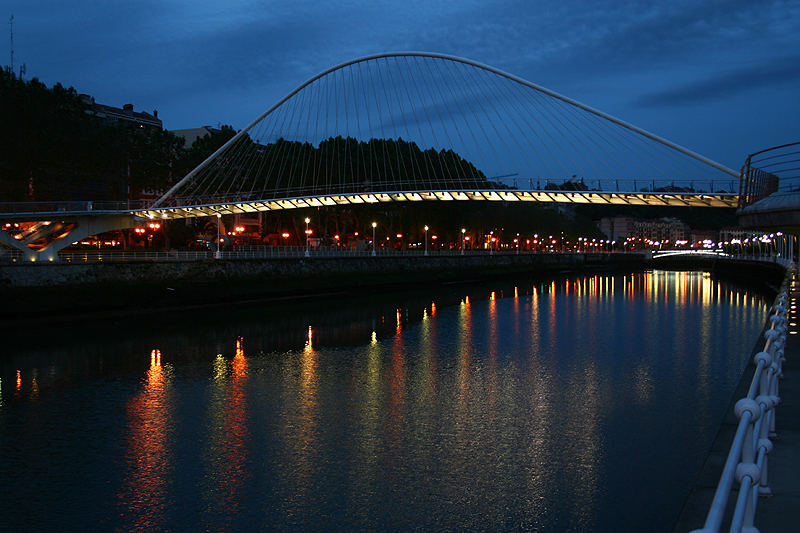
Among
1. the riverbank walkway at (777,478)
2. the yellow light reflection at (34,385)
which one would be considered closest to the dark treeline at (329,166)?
the yellow light reflection at (34,385)

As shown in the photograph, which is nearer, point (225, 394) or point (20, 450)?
point (20, 450)

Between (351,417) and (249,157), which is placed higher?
(249,157)

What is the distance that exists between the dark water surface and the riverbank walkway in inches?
96.9

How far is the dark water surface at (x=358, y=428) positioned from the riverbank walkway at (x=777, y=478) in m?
2.46

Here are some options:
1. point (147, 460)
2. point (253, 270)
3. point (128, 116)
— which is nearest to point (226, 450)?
point (147, 460)

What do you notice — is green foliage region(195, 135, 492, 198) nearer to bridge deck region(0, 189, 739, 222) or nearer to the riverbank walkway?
bridge deck region(0, 189, 739, 222)

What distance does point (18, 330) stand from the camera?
29031 millimetres

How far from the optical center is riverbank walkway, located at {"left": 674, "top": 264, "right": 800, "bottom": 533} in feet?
14.8

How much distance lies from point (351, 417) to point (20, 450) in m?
6.22

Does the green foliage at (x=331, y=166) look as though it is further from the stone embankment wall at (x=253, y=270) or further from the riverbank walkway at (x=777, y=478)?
the riverbank walkway at (x=777, y=478)

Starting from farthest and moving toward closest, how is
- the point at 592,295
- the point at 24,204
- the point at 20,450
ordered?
the point at 592,295 < the point at 24,204 < the point at 20,450

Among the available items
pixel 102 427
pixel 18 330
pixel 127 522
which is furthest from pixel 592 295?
pixel 127 522

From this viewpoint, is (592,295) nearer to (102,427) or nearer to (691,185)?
(691,185)

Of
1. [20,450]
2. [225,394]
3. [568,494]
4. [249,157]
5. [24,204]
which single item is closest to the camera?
[568,494]
